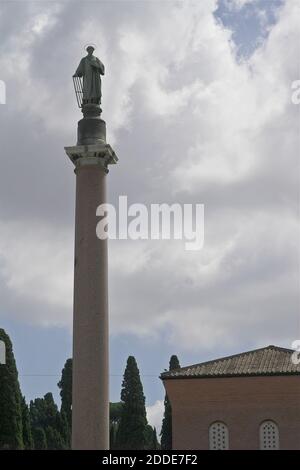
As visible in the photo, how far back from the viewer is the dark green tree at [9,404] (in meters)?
44.9

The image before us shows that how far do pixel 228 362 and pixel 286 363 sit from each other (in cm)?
252

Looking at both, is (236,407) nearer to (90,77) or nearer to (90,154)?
(90,154)

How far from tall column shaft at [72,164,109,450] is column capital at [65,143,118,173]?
0.13 m

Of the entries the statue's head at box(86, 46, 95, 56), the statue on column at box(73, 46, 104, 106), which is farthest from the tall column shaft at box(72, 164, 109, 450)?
the statue's head at box(86, 46, 95, 56)

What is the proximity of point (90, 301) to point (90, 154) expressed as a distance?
3.85 meters

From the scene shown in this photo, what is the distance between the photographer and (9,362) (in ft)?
151

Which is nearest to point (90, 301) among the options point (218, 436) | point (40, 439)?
point (218, 436)

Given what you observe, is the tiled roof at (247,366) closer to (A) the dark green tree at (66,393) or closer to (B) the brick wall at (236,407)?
(B) the brick wall at (236,407)

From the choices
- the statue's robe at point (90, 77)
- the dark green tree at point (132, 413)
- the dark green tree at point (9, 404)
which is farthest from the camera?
the dark green tree at point (132, 413)

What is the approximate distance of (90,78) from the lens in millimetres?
21375

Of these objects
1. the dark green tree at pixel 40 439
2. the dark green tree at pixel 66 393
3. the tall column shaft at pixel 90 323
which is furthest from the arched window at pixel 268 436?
the dark green tree at pixel 40 439

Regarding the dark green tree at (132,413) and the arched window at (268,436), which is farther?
the dark green tree at (132,413)
